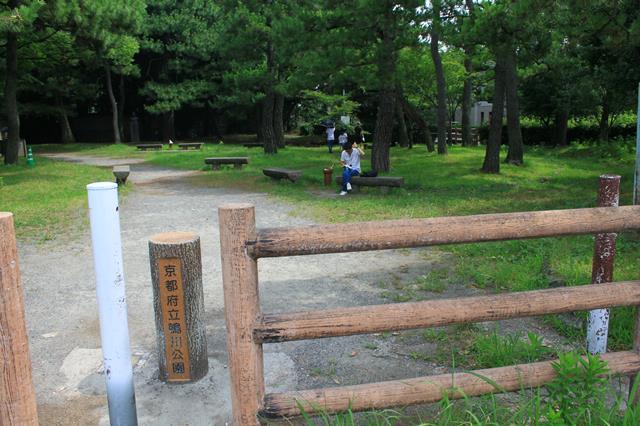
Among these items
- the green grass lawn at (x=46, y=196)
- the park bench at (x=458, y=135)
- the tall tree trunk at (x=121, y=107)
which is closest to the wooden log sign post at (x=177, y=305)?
the green grass lawn at (x=46, y=196)

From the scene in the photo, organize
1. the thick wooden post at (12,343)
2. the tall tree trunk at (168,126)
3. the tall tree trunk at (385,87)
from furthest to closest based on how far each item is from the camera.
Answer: the tall tree trunk at (168,126) < the tall tree trunk at (385,87) < the thick wooden post at (12,343)

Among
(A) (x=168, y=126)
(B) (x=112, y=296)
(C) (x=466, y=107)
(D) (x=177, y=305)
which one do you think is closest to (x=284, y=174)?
(D) (x=177, y=305)

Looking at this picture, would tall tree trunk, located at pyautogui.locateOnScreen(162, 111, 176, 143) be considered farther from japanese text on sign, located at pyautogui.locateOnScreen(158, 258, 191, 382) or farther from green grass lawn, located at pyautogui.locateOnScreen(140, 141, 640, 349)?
japanese text on sign, located at pyautogui.locateOnScreen(158, 258, 191, 382)

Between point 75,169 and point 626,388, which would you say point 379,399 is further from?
point 75,169

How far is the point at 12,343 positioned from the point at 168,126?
3531cm

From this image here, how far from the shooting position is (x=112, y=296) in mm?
2748

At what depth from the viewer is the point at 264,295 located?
5.70 meters

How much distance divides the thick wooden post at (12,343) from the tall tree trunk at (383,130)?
13.5m

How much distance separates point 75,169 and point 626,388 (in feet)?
58.9

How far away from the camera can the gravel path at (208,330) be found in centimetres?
360

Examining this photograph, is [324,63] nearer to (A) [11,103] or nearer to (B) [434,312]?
(A) [11,103]

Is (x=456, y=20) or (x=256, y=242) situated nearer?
(x=256, y=242)

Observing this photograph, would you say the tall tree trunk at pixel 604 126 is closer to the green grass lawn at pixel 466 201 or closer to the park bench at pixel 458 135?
the green grass lawn at pixel 466 201

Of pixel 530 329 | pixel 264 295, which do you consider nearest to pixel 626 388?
pixel 530 329
